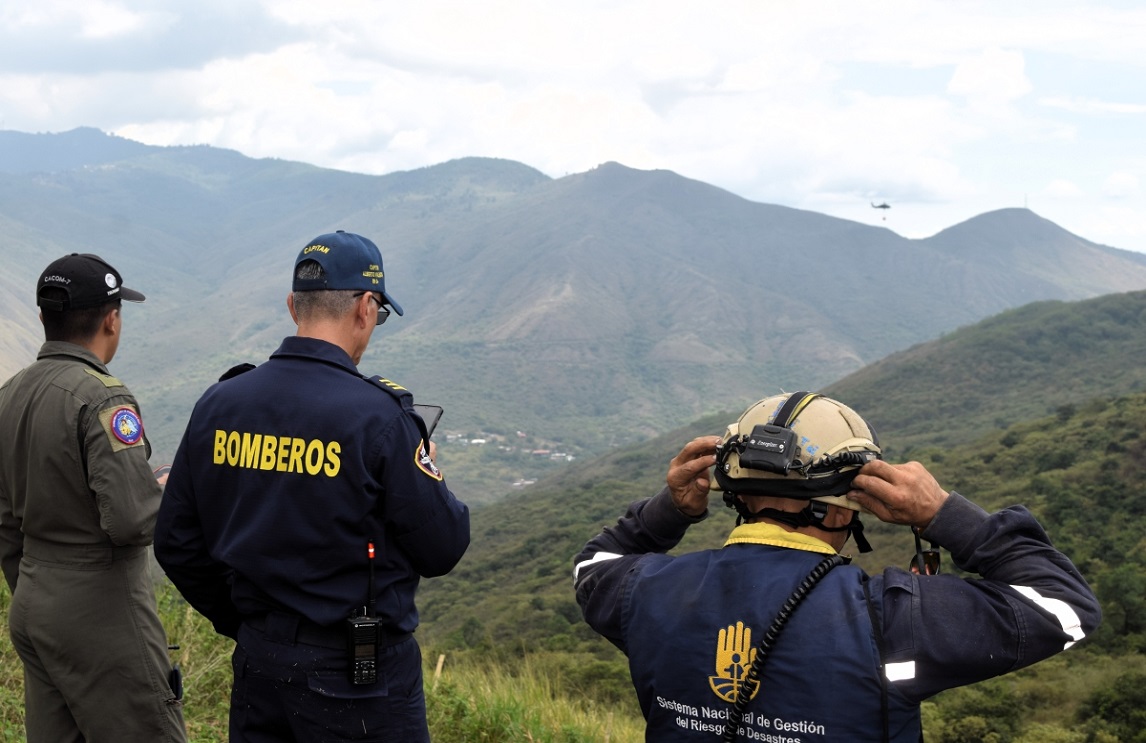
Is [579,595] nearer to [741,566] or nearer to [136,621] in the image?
[741,566]

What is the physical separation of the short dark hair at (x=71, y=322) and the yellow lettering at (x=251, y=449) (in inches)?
49.2

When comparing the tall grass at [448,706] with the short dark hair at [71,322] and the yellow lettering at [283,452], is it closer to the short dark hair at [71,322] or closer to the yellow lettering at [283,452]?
the short dark hair at [71,322]

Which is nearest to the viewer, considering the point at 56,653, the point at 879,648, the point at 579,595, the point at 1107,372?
the point at 879,648

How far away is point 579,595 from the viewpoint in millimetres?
2840

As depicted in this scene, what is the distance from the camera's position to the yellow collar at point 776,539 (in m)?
2.45

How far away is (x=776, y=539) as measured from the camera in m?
2.47

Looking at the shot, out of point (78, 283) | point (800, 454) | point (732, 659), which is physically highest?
point (78, 283)

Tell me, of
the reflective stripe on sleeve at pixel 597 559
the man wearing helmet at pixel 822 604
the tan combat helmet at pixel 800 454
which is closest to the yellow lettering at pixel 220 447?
the reflective stripe on sleeve at pixel 597 559

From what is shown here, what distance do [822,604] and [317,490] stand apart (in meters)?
1.58

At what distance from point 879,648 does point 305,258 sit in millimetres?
2159

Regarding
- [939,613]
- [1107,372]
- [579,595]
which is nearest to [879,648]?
[939,613]

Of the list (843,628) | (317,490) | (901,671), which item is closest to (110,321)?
(317,490)

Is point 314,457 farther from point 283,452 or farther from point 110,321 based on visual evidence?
point 110,321

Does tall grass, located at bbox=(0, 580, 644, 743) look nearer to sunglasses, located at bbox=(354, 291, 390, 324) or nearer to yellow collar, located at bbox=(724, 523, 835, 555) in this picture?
sunglasses, located at bbox=(354, 291, 390, 324)
